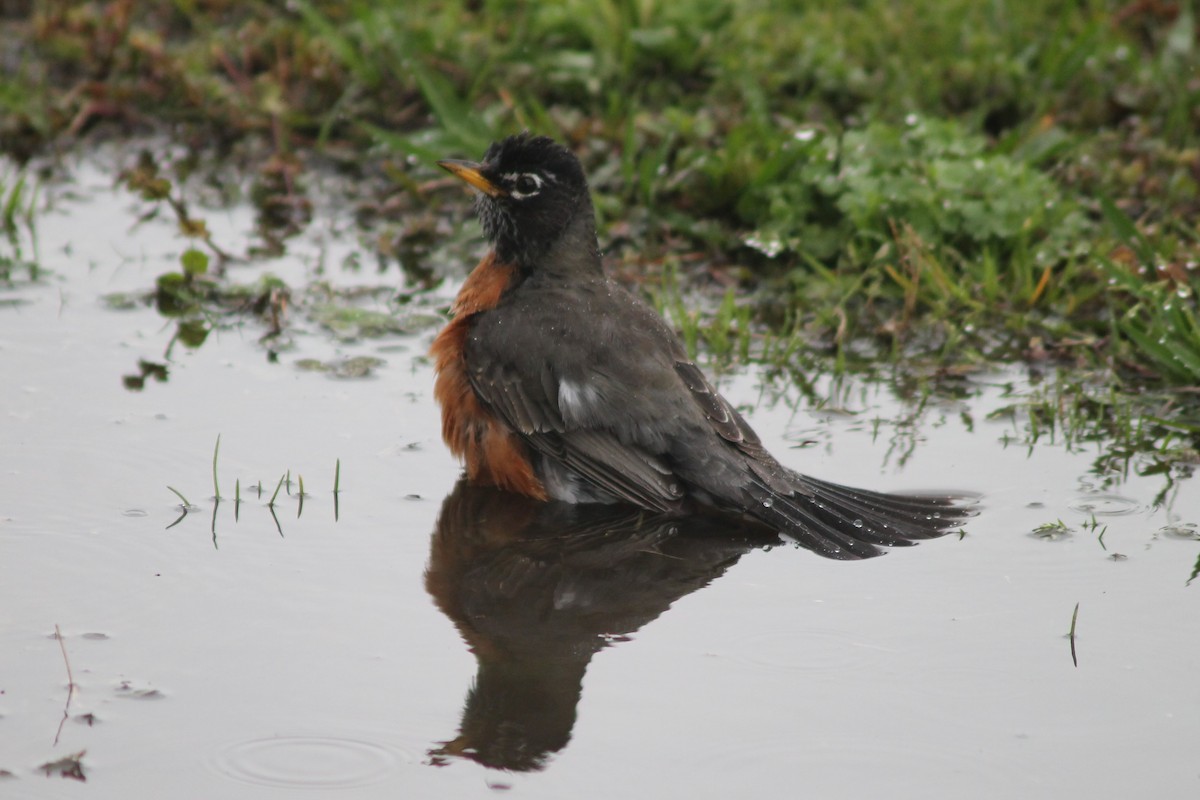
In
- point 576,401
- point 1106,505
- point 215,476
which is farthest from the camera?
point 576,401

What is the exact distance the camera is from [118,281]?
6828 mm

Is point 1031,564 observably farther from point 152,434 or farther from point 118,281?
point 118,281

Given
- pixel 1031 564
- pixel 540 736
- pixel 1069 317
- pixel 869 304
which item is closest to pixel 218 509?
pixel 540 736

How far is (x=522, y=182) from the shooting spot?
580 centimetres

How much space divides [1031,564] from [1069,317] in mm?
2250

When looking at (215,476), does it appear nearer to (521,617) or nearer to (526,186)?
(521,617)

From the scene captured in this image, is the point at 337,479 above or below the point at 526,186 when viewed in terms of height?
below

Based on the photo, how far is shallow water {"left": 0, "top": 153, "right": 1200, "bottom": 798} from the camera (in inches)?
137

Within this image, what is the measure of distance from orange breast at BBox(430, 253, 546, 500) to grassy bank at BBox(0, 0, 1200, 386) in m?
1.24

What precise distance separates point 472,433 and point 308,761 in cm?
195

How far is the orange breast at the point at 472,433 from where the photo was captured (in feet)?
17.1

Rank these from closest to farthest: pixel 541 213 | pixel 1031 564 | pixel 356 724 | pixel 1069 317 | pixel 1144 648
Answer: pixel 356 724
pixel 1144 648
pixel 1031 564
pixel 541 213
pixel 1069 317

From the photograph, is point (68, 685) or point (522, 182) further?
point (522, 182)

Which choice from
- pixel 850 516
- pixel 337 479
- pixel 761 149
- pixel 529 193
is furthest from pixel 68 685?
pixel 761 149
